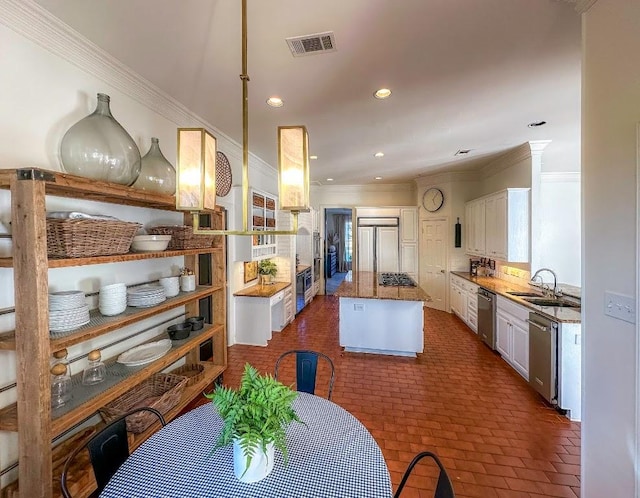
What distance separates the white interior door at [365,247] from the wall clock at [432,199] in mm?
1395

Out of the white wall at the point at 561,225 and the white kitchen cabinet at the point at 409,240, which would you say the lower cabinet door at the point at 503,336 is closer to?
the white wall at the point at 561,225

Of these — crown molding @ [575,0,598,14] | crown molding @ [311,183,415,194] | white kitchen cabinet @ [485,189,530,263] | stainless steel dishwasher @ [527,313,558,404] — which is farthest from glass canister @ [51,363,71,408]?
crown molding @ [311,183,415,194]

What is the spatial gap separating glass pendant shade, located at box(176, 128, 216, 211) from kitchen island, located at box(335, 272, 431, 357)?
283 centimetres

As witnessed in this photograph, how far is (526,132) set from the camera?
3.74m

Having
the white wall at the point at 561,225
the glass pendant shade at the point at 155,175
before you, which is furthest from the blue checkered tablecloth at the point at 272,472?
the white wall at the point at 561,225

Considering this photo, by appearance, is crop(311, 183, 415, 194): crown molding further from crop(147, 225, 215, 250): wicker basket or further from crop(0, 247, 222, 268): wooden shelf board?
crop(0, 247, 222, 268): wooden shelf board

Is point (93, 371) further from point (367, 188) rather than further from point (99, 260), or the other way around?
point (367, 188)

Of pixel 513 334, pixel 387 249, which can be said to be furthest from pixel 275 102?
pixel 387 249

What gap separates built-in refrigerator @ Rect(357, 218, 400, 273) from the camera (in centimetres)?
711

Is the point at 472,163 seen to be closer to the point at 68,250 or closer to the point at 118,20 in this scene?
the point at 118,20

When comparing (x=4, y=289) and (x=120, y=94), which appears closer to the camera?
(x=4, y=289)

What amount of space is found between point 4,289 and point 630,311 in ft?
10.4

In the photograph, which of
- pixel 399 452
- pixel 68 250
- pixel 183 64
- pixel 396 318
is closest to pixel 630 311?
pixel 399 452

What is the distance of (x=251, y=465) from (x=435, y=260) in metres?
6.08
